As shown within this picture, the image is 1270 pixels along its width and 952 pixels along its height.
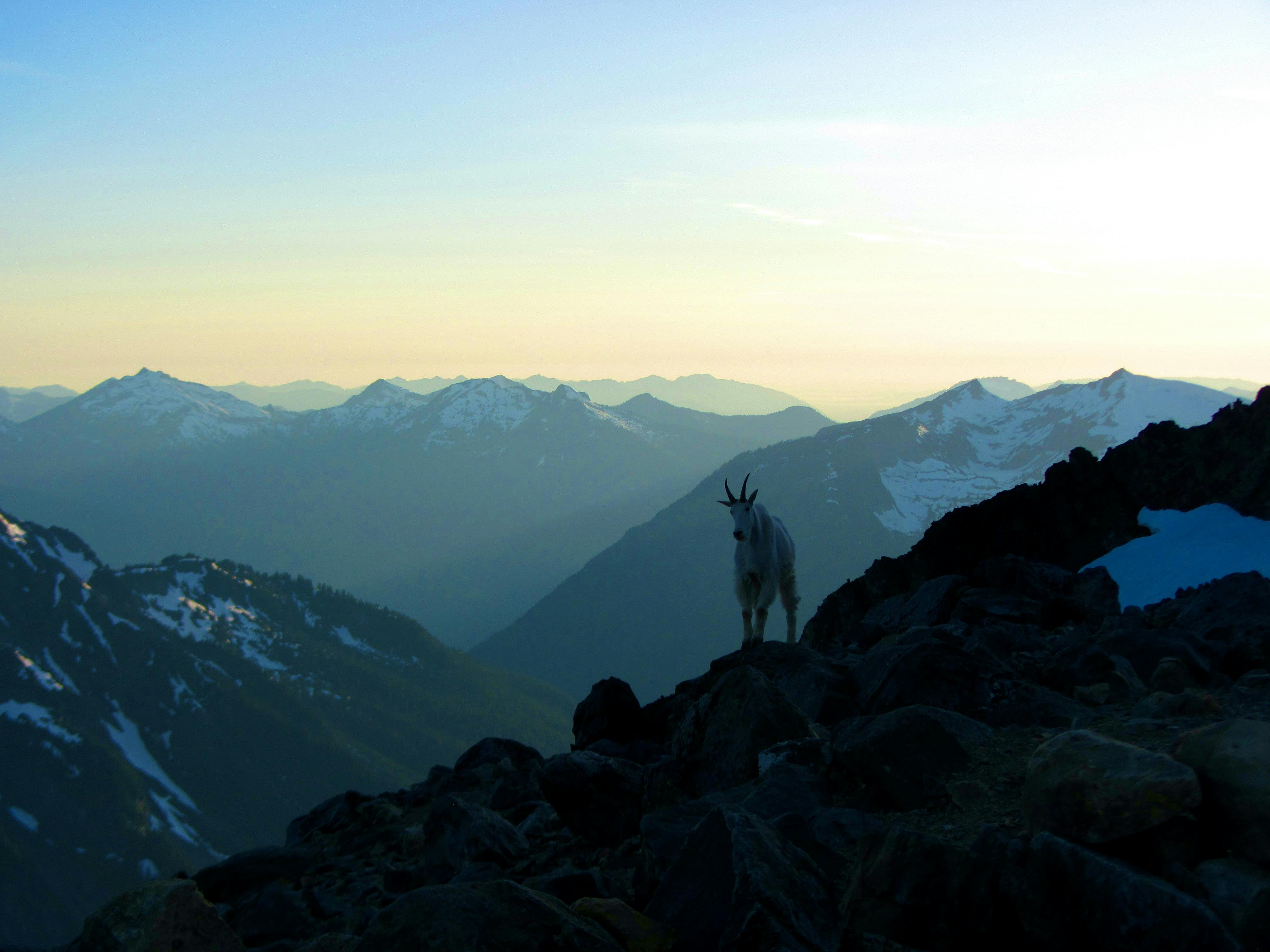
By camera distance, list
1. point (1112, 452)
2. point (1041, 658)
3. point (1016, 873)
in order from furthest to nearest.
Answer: point (1112, 452) < point (1041, 658) < point (1016, 873)

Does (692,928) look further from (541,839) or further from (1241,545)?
(1241,545)

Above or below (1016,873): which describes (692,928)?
below

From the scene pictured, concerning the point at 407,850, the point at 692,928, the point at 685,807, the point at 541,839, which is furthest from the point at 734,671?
the point at 407,850

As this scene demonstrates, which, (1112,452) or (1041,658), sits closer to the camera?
(1041,658)

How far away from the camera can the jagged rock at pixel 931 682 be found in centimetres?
1094

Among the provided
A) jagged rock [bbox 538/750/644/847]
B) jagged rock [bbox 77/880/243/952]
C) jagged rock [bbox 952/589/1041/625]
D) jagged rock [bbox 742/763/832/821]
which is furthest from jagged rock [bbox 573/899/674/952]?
jagged rock [bbox 952/589/1041/625]

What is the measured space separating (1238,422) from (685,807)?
30712 millimetres

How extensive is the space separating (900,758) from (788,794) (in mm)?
1136

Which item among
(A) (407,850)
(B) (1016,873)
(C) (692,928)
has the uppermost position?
(B) (1016,873)

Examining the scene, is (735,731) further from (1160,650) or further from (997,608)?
(997,608)

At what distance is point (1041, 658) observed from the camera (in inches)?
543

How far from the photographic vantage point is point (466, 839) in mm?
10180

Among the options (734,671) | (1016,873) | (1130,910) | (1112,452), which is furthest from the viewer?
(1112,452)

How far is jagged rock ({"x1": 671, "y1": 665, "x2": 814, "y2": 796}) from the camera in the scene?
32.8 ft
